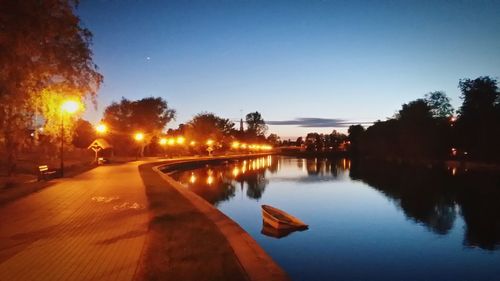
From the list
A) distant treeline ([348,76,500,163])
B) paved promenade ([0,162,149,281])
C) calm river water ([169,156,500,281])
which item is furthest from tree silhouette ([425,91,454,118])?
paved promenade ([0,162,149,281])

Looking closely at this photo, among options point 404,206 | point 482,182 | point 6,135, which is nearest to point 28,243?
point 6,135

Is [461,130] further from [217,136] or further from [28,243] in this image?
[28,243]

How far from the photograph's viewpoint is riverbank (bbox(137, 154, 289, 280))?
335 inches

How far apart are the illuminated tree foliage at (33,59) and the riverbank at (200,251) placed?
8467mm

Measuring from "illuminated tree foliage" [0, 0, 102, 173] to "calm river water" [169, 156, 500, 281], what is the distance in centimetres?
1378

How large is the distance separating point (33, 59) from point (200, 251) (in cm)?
1398

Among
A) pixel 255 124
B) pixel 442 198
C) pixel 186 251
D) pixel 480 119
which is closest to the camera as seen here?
pixel 186 251

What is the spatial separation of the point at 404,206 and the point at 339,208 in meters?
6.60

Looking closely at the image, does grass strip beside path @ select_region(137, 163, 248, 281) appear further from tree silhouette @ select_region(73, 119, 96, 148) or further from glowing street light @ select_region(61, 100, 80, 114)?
tree silhouette @ select_region(73, 119, 96, 148)

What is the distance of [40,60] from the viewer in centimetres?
1859

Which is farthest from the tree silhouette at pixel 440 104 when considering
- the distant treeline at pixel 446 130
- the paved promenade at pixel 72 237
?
the paved promenade at pixel 72 237

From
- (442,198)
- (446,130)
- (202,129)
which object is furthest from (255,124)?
(442,198)

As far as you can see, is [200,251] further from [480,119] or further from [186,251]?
[480,119]

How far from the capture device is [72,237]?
11.1m
